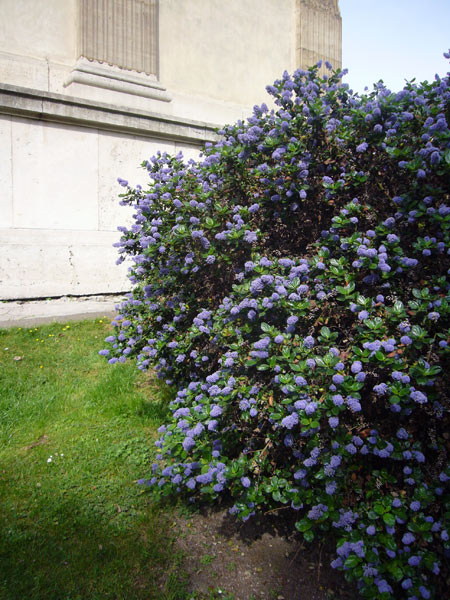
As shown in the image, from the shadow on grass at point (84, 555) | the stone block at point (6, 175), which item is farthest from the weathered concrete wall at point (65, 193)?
the shadow on grass at point (84, 555)

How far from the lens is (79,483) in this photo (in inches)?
106

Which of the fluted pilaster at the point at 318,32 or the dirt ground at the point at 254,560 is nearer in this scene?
the dirt ground at the point at 254,560

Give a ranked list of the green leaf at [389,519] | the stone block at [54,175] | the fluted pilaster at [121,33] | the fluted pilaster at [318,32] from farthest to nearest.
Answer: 1. the fluted pilaster at [318,32]
2. the fluted pilaster at [121,33]
3. the stone block at [54,175]
4. the green leaf at [389,519]

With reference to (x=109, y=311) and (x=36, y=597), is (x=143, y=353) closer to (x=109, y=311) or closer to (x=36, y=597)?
(x=36, y=597)

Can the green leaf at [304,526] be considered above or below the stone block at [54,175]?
below

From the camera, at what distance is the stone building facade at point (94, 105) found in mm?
5277

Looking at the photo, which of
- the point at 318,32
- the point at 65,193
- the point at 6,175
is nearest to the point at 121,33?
the point at 65,193

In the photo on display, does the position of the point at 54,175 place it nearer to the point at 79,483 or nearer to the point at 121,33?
the point at 121,33

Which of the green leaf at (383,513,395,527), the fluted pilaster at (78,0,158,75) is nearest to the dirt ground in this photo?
the green leaf at (383,513,395,527)

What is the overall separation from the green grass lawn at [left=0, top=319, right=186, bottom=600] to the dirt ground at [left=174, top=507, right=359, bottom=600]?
0.11 meters

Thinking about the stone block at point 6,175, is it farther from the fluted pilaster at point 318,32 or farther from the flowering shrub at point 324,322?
the fluted pilaster at point 318,32

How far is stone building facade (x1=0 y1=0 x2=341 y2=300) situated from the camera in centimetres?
528

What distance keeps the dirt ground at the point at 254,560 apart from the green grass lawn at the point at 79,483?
0.11 m

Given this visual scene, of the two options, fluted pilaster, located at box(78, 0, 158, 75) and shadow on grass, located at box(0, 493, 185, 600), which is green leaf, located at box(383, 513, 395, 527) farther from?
fluted pilaster, located at box(78, 0, 158, 75)
